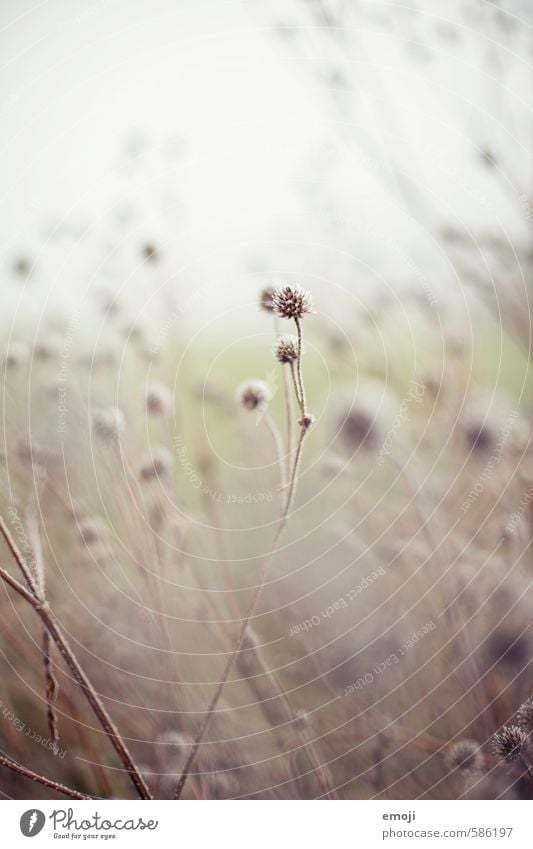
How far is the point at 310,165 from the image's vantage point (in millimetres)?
765

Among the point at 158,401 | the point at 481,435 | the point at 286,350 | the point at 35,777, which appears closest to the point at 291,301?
the point at 286,350

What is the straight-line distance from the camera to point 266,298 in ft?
2.02

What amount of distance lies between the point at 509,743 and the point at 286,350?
1.65 ft

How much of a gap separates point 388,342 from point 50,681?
1.95 ft

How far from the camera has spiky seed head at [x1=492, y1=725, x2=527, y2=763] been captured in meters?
0.59

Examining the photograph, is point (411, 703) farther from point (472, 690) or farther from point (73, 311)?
point (73, 311)

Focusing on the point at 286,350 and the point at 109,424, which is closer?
the point at 286,350

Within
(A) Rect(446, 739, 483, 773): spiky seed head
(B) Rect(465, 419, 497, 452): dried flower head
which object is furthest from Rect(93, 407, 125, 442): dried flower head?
(A) Rect(446, 739, 483, 773): spiky seed head

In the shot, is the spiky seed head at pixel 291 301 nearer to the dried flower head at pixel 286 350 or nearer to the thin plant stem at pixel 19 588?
the dried flower head at pixel 286 350

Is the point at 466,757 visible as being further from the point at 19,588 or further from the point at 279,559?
the point at 19,588

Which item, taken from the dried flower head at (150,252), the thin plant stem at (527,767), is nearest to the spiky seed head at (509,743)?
the thin plant stem at (527,767)

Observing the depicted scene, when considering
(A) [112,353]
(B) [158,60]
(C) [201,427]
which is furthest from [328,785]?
(B) [158,60]

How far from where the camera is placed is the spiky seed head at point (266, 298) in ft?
1.88

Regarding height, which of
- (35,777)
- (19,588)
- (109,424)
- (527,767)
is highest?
(109,424)
